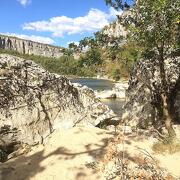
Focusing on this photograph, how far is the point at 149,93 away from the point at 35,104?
21.1 feet

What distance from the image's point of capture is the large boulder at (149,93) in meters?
17.6

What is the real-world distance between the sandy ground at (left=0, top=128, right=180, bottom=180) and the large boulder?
4.05 meters

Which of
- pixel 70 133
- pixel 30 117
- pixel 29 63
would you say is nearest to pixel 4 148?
pixel 30 117

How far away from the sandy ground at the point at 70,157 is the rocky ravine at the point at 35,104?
3.18 feet

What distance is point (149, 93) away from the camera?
18.0 meters

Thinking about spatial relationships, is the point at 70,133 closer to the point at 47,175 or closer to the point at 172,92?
the point at 47,175

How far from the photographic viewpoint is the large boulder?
1764 cm

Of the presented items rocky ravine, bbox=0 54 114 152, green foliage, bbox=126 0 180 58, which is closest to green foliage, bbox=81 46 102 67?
rocky ravine, bbox=0 54 114 152

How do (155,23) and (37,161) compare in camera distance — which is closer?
(37,161)

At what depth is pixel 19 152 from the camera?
1265 centimetres

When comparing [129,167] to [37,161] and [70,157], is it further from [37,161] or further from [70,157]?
[37,161]

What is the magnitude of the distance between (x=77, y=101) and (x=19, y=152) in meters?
4.31

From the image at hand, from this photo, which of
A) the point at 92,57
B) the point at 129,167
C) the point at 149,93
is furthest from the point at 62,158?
the point at 149,93

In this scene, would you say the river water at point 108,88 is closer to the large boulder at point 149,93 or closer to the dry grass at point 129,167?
the large boulder at point 149,93
